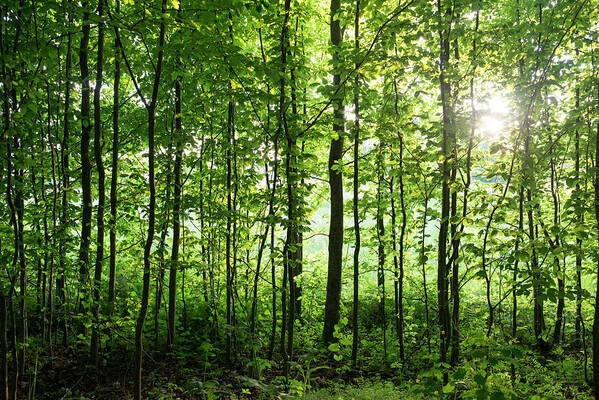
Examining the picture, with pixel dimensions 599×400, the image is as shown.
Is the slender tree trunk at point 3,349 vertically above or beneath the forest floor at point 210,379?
above

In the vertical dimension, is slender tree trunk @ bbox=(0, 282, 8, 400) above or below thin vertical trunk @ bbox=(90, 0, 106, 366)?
below

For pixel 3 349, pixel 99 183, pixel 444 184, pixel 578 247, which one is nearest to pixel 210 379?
pixel 3 349

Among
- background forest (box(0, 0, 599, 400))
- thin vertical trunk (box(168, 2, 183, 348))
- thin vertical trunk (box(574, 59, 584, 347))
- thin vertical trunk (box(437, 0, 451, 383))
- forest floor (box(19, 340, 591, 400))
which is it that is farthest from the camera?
forest floor (box(19, 340, 591, 400))

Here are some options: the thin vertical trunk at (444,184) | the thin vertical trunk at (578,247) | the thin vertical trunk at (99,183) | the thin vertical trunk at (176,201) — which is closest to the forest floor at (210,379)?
the thin vertical trunk at (99,183)

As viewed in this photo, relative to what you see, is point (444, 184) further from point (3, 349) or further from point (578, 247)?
point (3, 349)

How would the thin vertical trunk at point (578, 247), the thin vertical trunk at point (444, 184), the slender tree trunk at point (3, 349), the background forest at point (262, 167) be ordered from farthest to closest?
the thin vertical trunk at point (444, 184) < the thin vertical trunk at point (578, 247) < the background forest at point (262, 167) < the slender tree trunk at point (3, 349)

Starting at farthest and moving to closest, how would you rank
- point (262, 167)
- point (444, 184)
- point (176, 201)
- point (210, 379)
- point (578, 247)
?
1. point (210, 379)
2. point (262, 167)
3. point (444, 184)
4. point (176, 201)
5. point (578, 247)

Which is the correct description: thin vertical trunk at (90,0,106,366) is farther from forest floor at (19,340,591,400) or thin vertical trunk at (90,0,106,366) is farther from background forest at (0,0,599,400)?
forest floor at (19,340,591,400)

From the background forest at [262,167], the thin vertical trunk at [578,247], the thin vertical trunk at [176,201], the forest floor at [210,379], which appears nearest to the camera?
the background forest at [262,167]

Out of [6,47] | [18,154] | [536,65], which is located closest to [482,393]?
[536,65]

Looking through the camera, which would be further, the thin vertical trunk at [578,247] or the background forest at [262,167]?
the thin vertical trunk at [578,247]

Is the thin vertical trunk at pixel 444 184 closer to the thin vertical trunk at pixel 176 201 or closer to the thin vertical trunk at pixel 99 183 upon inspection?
the thin vertical trunk at pixel 176 201

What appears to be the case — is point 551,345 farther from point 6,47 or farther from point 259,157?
point 6,47

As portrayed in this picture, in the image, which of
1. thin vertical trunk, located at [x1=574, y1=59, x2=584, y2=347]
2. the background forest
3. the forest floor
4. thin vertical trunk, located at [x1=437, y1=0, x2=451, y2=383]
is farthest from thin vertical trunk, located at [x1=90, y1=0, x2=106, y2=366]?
thin vertical trunk, located at [x1=574, y1=59, x2=584, y2=347]
